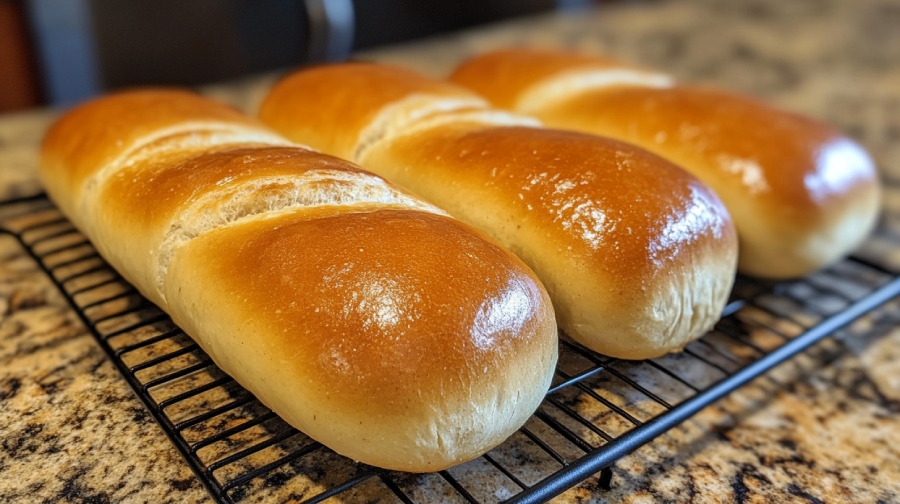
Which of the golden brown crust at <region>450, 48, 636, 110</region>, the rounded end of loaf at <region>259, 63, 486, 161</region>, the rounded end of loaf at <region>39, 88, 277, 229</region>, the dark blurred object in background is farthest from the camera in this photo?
the dark blurred object in background

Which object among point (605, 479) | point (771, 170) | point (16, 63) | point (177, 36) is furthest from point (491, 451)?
point (177, 36)

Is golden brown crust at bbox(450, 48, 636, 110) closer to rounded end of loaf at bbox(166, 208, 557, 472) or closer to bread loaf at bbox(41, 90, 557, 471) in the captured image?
bread loaf at bbox(41, 90, 557, 471)

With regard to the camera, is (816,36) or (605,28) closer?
(816,36)

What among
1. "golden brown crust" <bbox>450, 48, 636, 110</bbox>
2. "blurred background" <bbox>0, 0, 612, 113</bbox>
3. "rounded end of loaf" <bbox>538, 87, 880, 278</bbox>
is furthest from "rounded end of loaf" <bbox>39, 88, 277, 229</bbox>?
"blurred background" <bbox>0, 0, 612, 113</bbox>

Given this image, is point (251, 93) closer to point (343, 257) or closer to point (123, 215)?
point (123, 215)

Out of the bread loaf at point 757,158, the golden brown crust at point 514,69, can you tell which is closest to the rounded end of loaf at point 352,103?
the golden brown crust at point 514,69

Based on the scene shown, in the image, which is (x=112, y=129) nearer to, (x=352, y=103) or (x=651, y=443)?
(x=352, y=103)

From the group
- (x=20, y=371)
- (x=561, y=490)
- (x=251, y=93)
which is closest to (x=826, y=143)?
(x=561, y=490)

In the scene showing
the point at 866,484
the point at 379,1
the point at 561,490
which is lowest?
→ the point at 866,484
